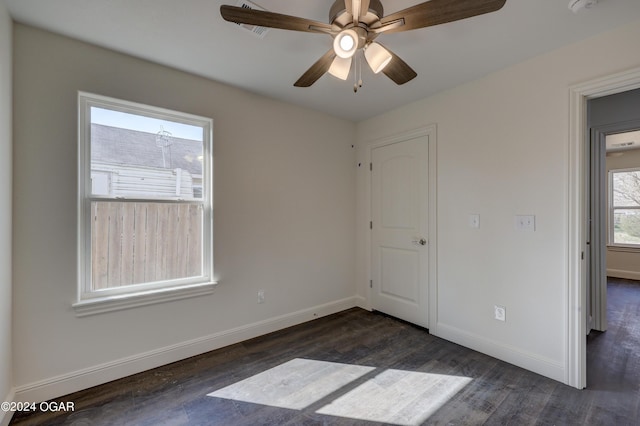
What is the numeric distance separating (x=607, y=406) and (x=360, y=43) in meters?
2.71

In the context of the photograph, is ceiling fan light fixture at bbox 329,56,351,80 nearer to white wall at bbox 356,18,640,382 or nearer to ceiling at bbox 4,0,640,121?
ceiling at bbox 4,0,640,121

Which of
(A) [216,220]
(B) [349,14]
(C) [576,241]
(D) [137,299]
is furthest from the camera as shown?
(A) [216,220]

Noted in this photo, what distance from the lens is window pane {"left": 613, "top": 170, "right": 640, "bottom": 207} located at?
16.8ft

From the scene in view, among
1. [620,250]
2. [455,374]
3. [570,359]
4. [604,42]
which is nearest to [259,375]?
[455,374]

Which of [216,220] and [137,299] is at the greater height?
[216,220]

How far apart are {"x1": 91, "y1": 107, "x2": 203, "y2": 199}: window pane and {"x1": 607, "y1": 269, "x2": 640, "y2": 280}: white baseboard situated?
23.9ft

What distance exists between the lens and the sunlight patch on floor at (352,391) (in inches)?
70.5

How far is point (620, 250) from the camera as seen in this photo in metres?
5.26

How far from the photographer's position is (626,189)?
17.2 ft

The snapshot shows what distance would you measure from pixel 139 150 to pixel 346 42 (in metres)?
1.84

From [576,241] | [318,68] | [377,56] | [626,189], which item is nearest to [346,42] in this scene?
[377,56]

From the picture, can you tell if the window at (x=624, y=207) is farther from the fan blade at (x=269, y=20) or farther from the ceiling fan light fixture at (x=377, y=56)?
the fan blade at (x=269, y=20)

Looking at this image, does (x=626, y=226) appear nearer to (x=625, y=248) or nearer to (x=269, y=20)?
(x=625, y=248)

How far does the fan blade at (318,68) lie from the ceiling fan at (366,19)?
0.07ft
